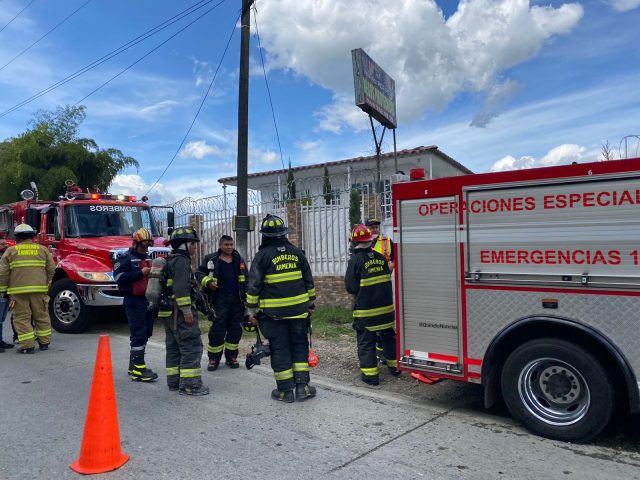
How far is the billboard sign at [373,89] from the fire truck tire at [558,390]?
702 centimetres

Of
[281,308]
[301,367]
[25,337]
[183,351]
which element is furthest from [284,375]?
[25,337]

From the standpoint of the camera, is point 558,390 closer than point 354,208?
Yes

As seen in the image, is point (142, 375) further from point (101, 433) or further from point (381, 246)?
point (381, 246)

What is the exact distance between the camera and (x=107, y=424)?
12.1ft

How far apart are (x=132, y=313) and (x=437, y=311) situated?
3524 millimetres

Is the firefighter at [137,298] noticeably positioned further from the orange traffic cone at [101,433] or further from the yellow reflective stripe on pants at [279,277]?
the orange traffic cone at [101,433]

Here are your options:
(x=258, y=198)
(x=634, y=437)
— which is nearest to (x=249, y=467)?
(x=634, y=437)

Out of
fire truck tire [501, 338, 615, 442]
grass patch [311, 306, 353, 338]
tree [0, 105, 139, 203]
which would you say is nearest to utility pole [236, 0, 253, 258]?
grass patch [311, 306, 353, 338]

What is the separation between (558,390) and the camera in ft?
13.4

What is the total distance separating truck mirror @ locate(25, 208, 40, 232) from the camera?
9.53 meters

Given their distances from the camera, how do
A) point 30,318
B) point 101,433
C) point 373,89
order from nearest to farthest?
point 101,433
point 30,318
point 373,89

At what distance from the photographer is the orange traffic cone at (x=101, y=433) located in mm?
3596

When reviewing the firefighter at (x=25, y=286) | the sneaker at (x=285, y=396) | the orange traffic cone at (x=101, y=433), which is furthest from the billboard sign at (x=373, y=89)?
the orange traffic cone at (x=101, y=433)

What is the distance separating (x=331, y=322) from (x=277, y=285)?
4.22 metres
